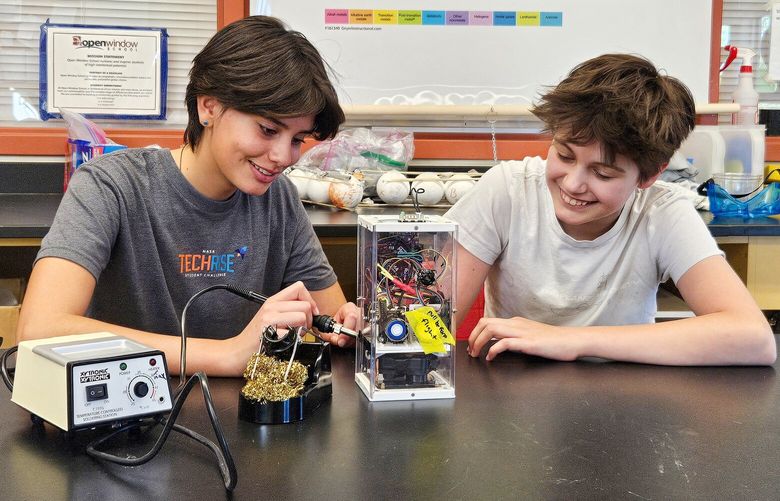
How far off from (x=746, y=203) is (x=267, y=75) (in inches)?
64.9

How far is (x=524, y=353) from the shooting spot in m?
1.33

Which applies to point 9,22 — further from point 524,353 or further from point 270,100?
point 524,353

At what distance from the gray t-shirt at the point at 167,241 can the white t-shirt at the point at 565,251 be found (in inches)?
15.3

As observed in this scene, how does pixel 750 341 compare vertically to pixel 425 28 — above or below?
below

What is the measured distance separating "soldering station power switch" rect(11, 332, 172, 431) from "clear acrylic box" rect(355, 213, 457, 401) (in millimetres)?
270

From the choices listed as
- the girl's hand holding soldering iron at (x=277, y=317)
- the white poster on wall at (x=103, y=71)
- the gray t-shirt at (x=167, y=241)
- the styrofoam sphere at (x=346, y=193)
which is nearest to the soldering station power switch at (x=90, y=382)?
the girl's hand holding soldering iron at (x=277, y=317)

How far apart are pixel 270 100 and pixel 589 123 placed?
1.68ft

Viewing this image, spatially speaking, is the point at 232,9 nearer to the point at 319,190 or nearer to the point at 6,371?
the point at 319,190

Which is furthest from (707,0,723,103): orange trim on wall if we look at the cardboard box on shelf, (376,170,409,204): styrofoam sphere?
the cardboard box on shelf

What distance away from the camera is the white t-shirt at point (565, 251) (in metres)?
1.60

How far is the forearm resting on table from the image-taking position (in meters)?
1.32

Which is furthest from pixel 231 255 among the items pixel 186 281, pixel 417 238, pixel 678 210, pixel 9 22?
→ pixel 9 22

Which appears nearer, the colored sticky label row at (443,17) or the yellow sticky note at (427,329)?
the yellow sticky note at (427,329)

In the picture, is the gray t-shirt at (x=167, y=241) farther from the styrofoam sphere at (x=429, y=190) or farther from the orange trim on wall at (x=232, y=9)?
the orange trim on wall at (x=232, y=9)
